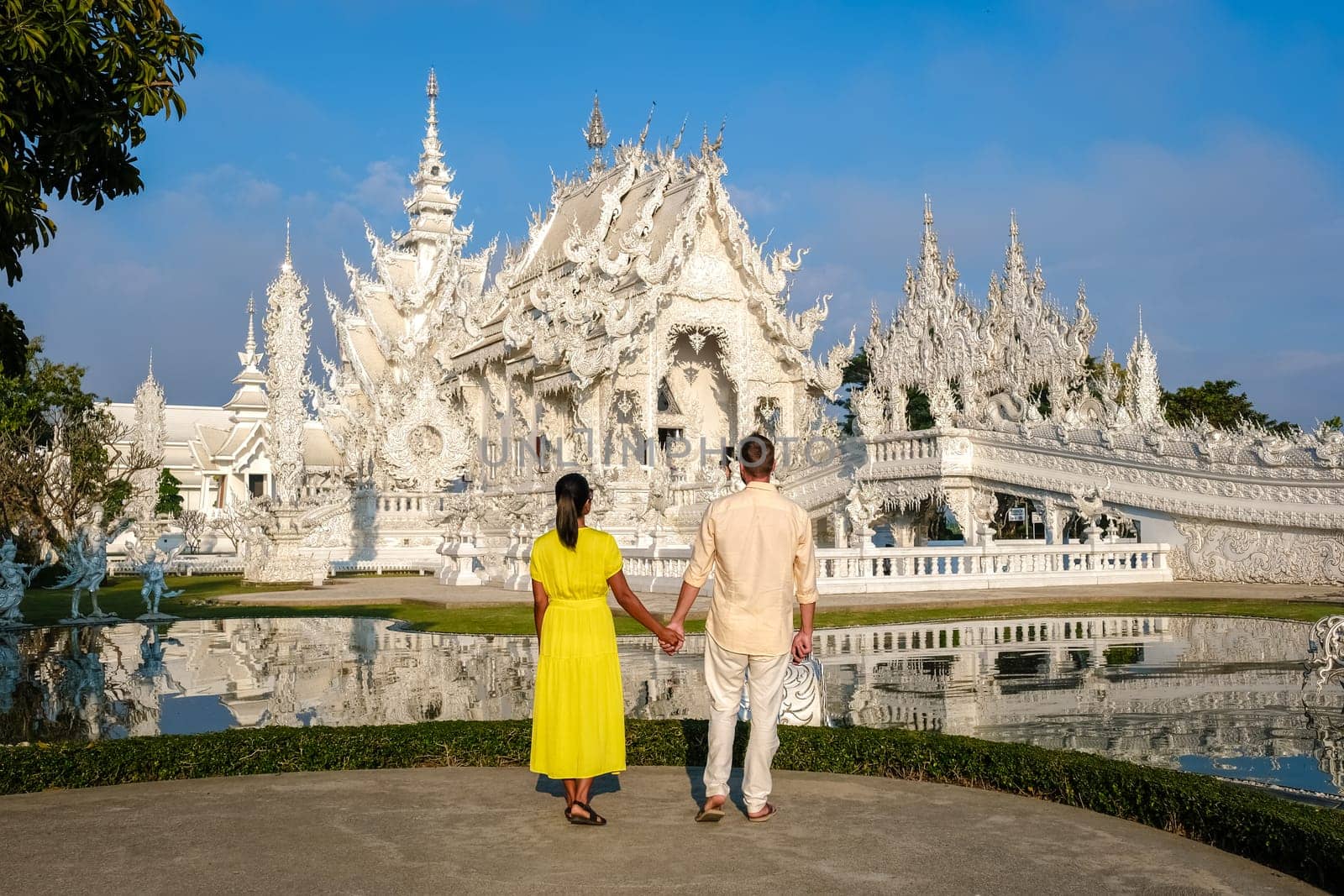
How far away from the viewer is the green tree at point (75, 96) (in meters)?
6.89

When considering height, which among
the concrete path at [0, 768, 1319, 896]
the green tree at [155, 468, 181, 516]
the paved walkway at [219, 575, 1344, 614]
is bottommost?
the concrete path at [0, 768, 1319, 896]

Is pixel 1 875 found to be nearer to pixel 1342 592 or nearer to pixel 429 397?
pixel 1342 592

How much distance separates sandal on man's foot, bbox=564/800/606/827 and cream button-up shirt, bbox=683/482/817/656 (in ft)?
2.89

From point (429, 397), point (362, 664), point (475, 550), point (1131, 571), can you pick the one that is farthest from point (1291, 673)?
point (429, 397)

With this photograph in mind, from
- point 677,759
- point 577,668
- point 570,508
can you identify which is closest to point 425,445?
→ point 677,759

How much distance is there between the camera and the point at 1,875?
4.40m

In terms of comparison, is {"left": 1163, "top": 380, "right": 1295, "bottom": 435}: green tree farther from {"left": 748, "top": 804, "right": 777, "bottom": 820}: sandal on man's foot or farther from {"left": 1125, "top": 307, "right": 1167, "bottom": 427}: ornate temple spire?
{"left": 748, "top": 804, "right": 777, "bottom": 820}: sandal on man's foot

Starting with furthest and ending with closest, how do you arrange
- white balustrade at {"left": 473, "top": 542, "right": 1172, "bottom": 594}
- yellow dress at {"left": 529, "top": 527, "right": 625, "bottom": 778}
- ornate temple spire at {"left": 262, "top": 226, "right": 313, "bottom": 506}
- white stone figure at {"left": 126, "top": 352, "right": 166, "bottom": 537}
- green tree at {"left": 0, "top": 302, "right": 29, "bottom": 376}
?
white stone figure at {"left": 126, "top": 352, "right": 166, "bottom": 537} → ornate temple spire at {"left": 262, "top": 226, "right": 313, "bottom": 506} → white balustrade at {"left": 473, "top": 542, "right": 1172, "bottom": 594} → green tree at {"left": 0, "top": 302, "right": 29, "bottom": 376} → yellow dress at {"left": 529, "top": 527, "right": 625, "bottom": 778}

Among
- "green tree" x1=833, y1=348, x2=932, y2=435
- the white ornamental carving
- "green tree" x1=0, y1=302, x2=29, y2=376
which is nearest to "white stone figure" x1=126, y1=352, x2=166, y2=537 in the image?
the white ornamental carving

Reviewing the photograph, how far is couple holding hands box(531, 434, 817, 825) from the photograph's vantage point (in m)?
5.07

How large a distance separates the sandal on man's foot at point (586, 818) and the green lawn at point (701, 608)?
8200 mm

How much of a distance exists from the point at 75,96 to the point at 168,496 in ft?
162

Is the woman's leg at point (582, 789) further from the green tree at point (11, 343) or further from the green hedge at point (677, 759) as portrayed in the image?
the green tree at point (11, 343)

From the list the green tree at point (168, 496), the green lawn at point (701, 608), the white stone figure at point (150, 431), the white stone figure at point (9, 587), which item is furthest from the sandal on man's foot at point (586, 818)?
the green tree at point (168, 496)
